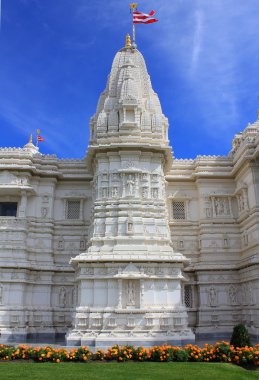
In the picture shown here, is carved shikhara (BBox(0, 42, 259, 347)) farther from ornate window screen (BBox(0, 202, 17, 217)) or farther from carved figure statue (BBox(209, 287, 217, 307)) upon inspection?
ornate window screen (BBox(0, 202, 17, 217))

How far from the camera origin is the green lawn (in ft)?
41.2

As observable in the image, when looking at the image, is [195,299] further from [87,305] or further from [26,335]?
[26,335]

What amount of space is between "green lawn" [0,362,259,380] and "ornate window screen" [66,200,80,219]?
55.7 feet

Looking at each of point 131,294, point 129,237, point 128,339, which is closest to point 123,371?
point 128,339

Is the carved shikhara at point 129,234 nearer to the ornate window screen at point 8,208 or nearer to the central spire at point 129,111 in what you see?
the central spire at point 129,111

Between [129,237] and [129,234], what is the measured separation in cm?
27

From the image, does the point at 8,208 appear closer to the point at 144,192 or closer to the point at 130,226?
the point at 130,226

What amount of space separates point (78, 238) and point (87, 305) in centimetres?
881

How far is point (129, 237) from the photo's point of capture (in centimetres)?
2367

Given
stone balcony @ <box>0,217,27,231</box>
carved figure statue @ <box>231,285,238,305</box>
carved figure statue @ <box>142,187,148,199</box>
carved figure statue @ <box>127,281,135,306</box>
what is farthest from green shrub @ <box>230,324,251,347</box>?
stone balcony @ <box>0,217,27,231</box>

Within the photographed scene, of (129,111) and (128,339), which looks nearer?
(128,339)

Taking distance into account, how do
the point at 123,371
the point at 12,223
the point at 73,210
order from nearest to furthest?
the point at 123,371 → the point at 12,223 → the point at 73,210

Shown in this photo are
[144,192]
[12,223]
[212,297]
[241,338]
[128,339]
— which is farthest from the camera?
[12,223]

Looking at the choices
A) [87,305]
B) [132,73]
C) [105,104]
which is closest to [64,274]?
[87,305]
